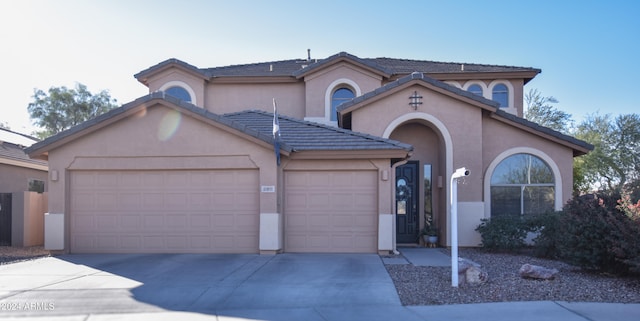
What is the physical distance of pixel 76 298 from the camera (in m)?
7.27

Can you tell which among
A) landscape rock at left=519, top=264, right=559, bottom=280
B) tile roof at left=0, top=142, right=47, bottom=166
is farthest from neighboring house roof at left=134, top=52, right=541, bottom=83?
landscape rock at left=519, top=264, right=559, bottom=280

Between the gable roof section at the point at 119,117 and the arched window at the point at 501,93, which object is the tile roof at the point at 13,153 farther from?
the arched window at the point at 501,93

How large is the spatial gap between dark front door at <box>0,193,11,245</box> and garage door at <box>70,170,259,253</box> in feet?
12.7

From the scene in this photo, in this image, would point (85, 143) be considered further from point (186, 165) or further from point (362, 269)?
point (362, 269)

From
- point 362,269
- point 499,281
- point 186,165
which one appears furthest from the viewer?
point 186,165

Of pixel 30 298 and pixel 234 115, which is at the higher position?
pixel 234 115

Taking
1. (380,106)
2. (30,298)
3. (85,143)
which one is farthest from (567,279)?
(85,143)

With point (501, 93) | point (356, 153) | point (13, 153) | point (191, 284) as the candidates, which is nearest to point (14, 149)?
point (13, 153)

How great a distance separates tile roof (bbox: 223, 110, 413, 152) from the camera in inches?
447

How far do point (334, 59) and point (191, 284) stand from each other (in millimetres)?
10534

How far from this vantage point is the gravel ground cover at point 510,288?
7.18 meters

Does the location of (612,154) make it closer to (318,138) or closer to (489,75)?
(489,75)

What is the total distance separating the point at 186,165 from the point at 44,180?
37.8 feet

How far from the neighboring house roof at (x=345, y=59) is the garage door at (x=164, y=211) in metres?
6.41
